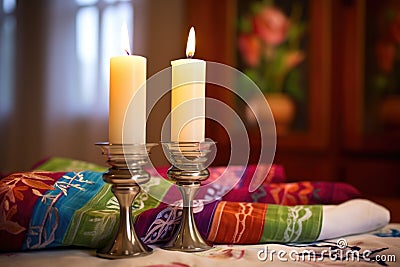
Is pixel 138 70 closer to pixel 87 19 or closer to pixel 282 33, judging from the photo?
pixel 282 33

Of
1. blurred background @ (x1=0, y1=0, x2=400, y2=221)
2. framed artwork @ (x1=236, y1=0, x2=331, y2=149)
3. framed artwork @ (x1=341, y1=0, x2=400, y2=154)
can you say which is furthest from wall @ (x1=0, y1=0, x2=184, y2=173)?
framed artwork @ (x1=341, y1=0, x2=400, y2=154)

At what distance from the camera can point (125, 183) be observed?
1.77 ft

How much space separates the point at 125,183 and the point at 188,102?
0.12 metres

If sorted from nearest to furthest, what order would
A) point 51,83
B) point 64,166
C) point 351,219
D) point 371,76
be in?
1. point 351,219
2. point 64,166
3. point 371,76
4. point 51,83

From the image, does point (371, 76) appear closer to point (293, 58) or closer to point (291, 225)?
point (293, 58)

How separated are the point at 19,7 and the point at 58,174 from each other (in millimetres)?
2192

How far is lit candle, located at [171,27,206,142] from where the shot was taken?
0.59m

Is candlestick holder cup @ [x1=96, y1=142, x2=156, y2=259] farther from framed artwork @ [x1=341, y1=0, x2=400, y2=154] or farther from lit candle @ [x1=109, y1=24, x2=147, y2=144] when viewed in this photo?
framed artwork @ [x1=341, y1=0, x2=400, y2=154]

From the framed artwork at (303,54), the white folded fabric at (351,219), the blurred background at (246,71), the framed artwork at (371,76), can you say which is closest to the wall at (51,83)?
the blurred background at (246,71)

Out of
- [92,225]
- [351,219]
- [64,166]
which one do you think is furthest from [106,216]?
[64,166]

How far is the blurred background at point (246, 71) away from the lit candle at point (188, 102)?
130 centimetres

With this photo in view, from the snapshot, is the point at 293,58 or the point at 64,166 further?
the point at 293,58

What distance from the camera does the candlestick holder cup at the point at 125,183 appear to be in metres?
0.54

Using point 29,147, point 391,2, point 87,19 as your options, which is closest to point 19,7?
point 87,19
